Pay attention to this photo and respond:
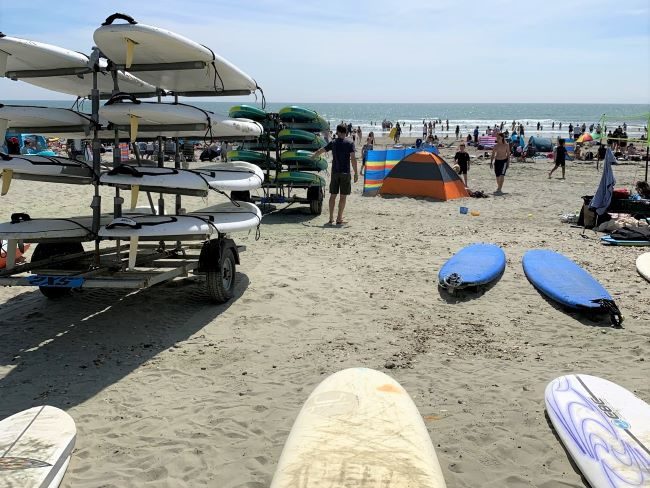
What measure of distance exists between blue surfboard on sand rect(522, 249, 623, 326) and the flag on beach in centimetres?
829

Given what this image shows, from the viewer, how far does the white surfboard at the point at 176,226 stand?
5.32m

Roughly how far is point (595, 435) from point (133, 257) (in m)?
4.07

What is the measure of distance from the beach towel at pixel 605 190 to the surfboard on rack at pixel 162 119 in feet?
22.1

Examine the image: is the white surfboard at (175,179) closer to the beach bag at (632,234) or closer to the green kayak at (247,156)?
the green kayak at (247,156)

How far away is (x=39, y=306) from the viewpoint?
6.23m

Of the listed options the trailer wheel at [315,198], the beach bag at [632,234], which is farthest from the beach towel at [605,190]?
the trailer wheel at [315,198]

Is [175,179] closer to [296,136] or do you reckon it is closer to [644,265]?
[644,265]

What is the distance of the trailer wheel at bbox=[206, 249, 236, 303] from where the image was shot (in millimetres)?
6012

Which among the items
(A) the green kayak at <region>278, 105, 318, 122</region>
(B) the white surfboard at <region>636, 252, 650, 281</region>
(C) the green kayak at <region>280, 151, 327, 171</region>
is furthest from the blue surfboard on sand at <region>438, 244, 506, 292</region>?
(A) the green kayak at <region>278, 105, 318, 122</region>

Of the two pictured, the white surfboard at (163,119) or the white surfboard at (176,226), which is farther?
the white surfboard at (163,119)

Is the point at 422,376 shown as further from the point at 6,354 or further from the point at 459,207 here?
the point at 459,207

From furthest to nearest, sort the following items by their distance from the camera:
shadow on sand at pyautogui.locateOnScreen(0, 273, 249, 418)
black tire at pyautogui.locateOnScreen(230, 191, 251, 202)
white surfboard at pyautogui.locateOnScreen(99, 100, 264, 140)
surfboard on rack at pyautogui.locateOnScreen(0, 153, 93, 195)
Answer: black tire at pyautogui.locateOnScreen(230, 191, 251, 202) → white surfboard at pyautogui.locateOnScreen(99, 100, 264, 140) → surfboard on rack at pyautogui.locateOnScreen(0, 153, 93, 195) → shadow on sand at pyautogui.locateOnScreen(0, 273, 249, 418)

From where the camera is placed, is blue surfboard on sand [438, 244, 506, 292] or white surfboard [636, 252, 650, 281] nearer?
blue surfboard on sand [438, 244, 506, 292]

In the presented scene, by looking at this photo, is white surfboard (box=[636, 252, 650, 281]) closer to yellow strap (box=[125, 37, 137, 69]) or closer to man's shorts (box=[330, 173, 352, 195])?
man's shorts (box=[330, 173, 352, 195])
